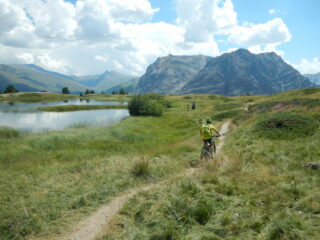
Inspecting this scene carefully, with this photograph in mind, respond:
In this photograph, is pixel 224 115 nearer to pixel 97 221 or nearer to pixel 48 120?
pixel 48 120

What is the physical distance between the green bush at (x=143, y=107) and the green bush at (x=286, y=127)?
36762 millimetres

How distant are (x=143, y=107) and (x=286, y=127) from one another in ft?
136

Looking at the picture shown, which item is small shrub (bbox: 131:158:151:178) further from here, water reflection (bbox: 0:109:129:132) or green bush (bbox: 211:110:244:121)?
green bush (bbox: 211:110:244:121)

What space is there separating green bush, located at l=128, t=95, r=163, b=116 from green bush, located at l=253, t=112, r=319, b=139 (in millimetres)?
36762

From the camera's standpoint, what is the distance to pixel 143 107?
60.5 metres

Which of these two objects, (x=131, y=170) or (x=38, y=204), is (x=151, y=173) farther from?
(x=38, y=204)

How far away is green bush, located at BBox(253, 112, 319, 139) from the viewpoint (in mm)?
21500

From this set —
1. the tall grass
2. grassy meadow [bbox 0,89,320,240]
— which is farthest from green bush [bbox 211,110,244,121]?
grassy meadow [bbox 0,89,320,240]

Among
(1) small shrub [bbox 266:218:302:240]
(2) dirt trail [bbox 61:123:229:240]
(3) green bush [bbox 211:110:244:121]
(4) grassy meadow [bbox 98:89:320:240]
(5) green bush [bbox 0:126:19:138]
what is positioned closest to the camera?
(1) small shrub [bbox 266:218:302:240]

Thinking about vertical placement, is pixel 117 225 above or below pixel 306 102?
below

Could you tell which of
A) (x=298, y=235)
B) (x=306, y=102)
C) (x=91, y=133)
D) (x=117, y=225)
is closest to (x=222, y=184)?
(x=298, y=235)

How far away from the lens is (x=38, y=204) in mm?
10195

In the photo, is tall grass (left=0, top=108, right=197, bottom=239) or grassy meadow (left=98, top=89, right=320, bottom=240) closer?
grassy meadow (left=98, top=89, right=320, bottom=240)

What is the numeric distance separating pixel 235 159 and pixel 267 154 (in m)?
3.40
